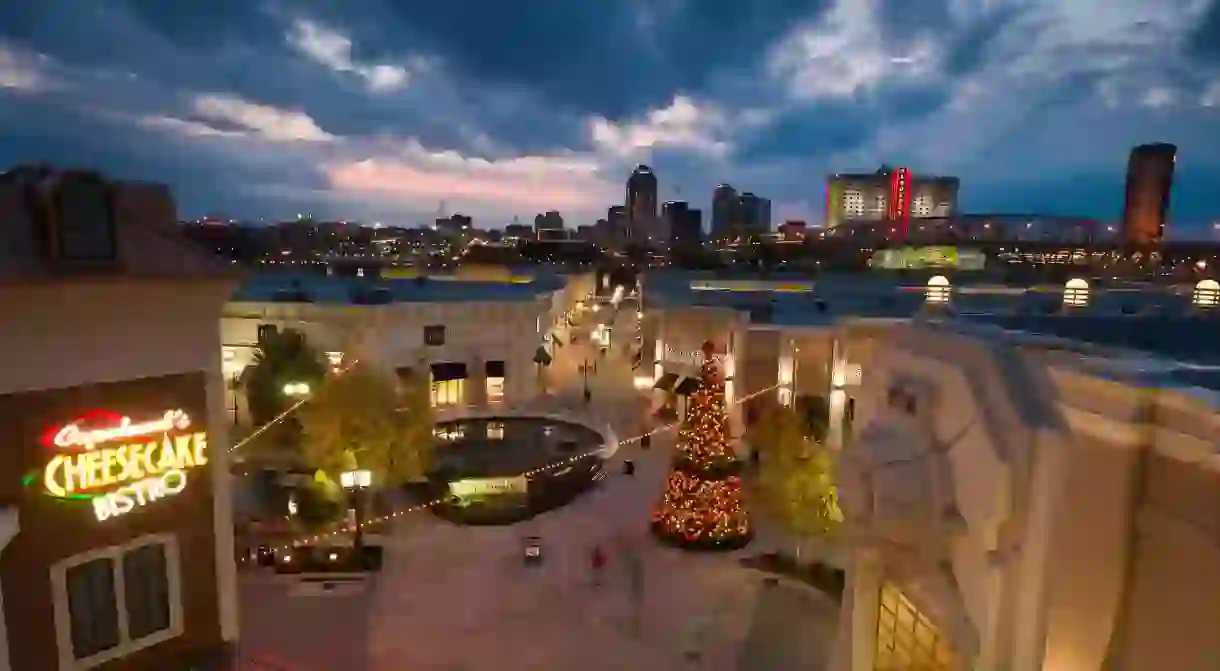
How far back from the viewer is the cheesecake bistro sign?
636cm

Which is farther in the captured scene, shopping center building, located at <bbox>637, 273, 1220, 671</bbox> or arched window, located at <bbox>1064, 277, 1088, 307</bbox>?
arched window, located at <bbox>1064, 277, 1088, 307</bbox>

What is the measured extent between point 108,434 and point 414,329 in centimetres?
2415

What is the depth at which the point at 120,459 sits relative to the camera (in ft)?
22.0

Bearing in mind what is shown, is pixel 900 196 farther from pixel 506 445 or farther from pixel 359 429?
pixel 359 429

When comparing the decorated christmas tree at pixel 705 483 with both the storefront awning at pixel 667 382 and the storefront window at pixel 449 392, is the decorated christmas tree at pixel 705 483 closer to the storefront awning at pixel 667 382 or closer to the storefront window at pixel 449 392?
the storefront awning at pixel 667 382

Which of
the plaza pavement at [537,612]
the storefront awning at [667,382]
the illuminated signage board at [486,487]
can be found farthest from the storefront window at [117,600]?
the storefront awning at [667,382]

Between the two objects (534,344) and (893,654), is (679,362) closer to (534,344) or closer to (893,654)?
(534,344)

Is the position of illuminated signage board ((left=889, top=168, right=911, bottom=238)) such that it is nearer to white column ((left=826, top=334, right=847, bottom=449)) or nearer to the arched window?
white column ((left=826, top=334, right=847, bottom=449))

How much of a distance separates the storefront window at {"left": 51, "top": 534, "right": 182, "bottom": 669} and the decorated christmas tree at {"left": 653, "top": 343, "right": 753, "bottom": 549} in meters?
11.7

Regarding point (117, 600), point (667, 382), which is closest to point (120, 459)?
point (117, 600)

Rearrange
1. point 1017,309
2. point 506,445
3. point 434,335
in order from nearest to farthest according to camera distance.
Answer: point 1017,309 < point 506,445 < point 434,335

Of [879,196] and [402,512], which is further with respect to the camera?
[879,196]

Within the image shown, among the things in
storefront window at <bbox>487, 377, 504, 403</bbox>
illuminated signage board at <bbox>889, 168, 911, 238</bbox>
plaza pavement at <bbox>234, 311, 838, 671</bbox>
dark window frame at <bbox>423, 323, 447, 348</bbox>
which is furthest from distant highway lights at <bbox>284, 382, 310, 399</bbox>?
illuminated signage board at <bbox>889, 168, 911, 238</bbox>

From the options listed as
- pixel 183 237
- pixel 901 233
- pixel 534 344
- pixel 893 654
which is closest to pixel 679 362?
pixel 534 344
